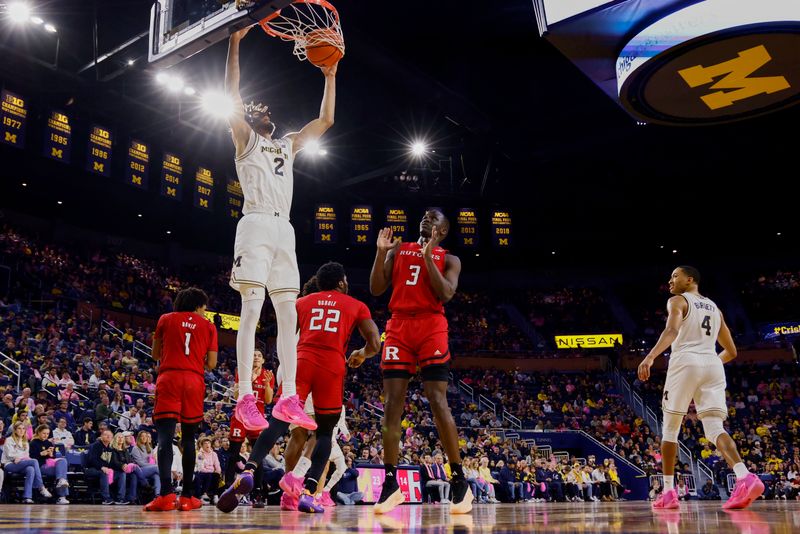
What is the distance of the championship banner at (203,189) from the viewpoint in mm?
22562

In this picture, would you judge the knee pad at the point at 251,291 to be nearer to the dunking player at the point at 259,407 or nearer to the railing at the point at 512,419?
the dunking player at the point at 259,407

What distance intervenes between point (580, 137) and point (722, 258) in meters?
14.5

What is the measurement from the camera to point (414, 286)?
4.77 metres

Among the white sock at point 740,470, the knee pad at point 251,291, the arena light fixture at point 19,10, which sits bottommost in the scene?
the white sock at point 740,470

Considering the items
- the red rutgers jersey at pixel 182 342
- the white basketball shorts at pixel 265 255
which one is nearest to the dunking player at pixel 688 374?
the white basketball shorts at pixel 265 255

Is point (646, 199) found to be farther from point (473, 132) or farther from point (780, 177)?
point (473, 132)

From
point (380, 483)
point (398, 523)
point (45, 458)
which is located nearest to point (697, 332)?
point (398, 523)

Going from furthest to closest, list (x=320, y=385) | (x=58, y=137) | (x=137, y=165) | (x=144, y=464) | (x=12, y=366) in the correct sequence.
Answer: (x=137, y=165) < (x=58, y=137) < (x=12, y=366) < (x=144, y=464) < (x=320, y=385)

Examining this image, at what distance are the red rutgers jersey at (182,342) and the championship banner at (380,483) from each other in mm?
6404

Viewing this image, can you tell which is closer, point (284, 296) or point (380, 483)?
point (284, 296)

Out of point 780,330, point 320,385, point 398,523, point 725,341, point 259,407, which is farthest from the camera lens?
point 780,330

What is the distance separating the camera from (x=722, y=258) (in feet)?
102

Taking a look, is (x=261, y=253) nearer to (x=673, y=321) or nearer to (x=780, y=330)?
(x=673, y=321)

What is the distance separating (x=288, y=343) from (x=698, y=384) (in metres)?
→ 3.41
